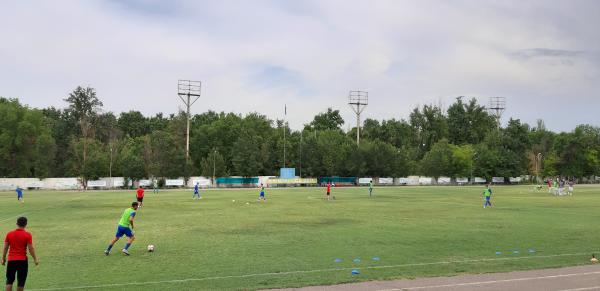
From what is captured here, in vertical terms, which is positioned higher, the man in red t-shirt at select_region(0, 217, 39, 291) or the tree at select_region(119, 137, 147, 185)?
the tree at select_region(119, 137, 147, 185)

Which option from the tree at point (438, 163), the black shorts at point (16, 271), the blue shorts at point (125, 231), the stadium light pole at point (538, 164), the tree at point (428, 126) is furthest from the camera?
the tree at point (428, 126)

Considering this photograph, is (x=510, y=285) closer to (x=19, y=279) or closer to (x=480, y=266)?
(x=480, y=266)

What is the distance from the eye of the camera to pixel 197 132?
119500mm

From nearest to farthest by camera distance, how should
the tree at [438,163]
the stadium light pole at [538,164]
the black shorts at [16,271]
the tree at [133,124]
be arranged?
the black shorts at [16,271] < the tree at [438,163] < the stadium light pole at [538,164] < the tree at [133,124]

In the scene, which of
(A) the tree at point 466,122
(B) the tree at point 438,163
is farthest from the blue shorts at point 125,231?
(A) the tree at point 466,122

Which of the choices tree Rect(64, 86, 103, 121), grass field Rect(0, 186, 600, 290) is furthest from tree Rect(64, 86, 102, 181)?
grass field Rect(0, 186, 600, 290)

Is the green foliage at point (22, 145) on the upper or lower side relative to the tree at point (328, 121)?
lower

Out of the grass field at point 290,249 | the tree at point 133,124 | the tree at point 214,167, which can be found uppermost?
the tree at point 133,124

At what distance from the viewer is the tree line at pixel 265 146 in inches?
3920

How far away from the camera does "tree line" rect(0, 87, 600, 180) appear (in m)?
99.6

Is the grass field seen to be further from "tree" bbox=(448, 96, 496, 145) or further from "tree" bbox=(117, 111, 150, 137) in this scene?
"tree" bbox=(448, 96, 496, 145)

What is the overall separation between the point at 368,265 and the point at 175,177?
298 feet

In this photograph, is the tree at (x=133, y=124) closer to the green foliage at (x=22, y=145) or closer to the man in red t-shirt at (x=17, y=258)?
the green foliage at (x=22, y=145)

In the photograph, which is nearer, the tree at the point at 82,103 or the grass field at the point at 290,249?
the grass field at the point at 290,249
